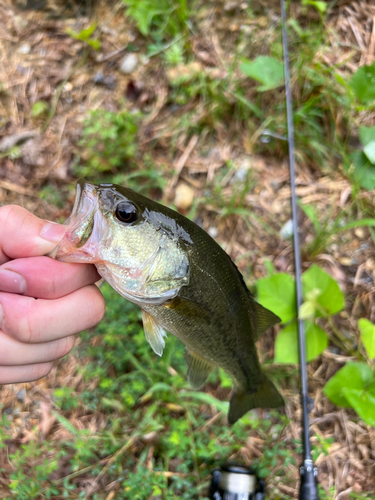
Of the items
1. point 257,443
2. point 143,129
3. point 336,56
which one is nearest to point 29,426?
point 257,443

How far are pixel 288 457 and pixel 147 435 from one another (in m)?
1.03

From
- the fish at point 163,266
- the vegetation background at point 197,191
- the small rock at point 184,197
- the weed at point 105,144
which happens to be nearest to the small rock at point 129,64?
the vegetation background at point 197,191

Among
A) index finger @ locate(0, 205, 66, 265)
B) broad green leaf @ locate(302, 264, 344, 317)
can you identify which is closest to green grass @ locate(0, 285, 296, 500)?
broad green leaf @ locate(302, 264, 344, 317)

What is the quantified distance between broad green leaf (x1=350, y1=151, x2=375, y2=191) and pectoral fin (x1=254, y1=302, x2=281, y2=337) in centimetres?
141

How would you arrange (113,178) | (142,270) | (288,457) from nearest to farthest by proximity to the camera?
1. (142,270)
2. (288,457)
3. (113,178)

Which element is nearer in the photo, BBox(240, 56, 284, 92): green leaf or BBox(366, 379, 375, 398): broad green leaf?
BBox(366, 379, 375, 398): broad green leaf

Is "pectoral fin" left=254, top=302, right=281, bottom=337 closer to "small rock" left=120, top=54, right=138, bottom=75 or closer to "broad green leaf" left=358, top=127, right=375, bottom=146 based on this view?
"broad green leaf" left=358, top=127, right=375, bottom=146

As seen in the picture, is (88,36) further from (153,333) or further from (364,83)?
(153,333)

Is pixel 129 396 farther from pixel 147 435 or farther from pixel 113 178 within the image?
pixel 113 178

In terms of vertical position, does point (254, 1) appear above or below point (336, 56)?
above

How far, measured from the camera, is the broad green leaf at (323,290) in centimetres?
232

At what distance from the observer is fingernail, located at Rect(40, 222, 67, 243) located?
1.58 meters

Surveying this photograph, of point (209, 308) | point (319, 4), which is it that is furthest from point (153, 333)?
point (319, 4)

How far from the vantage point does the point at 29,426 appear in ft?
8.71
